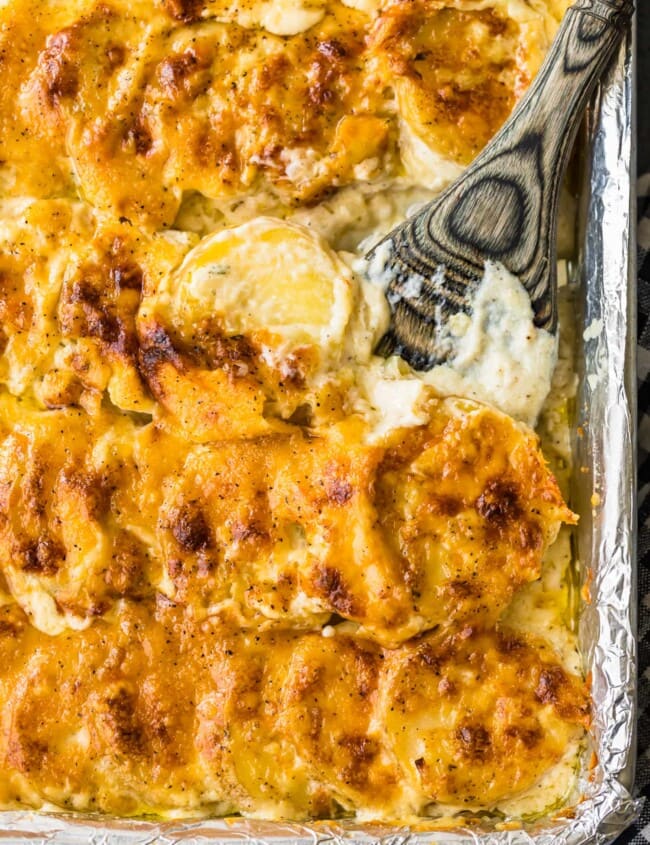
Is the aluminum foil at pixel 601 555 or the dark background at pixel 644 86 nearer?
the aluminum foil at pixel 601 555

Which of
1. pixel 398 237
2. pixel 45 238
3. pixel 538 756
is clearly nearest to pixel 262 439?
pixel 398 237

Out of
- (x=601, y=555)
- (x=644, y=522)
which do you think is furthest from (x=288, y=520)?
(x=644, y=522)

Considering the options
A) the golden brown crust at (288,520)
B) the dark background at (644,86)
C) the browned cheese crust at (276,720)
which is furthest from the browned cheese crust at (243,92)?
the browned cheese crust at (276,720)

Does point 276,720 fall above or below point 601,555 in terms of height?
below

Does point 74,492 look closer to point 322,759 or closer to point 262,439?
point 262,439

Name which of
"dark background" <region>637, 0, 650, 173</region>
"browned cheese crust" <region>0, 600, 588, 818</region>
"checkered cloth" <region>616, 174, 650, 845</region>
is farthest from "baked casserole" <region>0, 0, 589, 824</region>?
"dark background" <region>637, 0, 650, 173</region>

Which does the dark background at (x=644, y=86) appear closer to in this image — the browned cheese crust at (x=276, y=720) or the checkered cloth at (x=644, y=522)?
the checkered cloth at (x=644, y=522)

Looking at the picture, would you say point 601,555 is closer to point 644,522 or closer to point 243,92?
point 644,522
